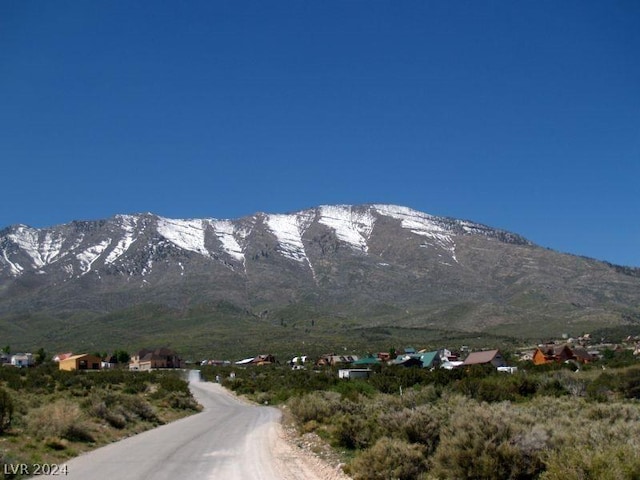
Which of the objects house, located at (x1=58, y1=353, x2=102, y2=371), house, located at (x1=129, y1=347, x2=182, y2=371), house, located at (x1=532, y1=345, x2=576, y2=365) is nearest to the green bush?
house, located at (x1=532, y1=345, x2=576, y2=365)

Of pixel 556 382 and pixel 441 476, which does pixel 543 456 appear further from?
pixel 556 382

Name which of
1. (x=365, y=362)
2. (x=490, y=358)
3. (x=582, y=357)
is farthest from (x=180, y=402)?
(x=582, y=357)

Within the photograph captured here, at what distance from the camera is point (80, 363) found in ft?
269

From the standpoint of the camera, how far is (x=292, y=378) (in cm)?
5816

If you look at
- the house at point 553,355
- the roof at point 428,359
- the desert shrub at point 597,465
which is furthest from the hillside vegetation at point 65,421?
the roof at point 428,359

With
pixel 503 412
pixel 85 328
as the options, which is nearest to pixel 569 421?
pixel 503 412

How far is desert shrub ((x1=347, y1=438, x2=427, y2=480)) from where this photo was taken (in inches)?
469

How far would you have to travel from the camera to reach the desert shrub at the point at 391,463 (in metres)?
11.9

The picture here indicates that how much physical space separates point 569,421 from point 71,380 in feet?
128

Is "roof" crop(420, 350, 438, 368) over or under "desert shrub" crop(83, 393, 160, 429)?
over

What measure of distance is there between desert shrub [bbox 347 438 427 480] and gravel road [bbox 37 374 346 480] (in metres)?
1.04

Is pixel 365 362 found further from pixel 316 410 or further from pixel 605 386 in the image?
pixel 316 410

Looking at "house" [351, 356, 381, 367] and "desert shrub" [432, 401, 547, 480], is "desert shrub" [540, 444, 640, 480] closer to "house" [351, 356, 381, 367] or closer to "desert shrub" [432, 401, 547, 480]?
"desert shrub" [432, 401, 547, 480]

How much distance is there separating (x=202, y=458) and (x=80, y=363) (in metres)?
71.6
